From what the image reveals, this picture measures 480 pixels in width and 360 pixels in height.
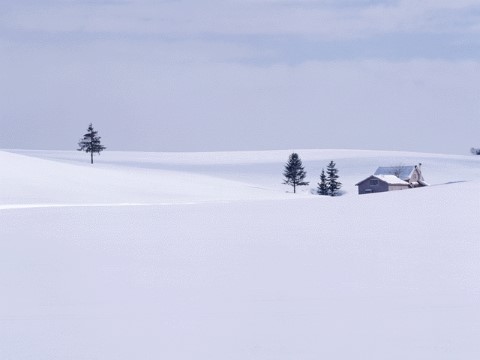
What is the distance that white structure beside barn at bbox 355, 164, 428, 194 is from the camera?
244 ft

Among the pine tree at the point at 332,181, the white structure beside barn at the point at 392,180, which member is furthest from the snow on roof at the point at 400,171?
the pine tree at the point at 332,181

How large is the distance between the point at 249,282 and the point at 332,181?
241ft

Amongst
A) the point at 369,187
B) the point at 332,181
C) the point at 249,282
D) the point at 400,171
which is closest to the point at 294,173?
the point at 332,181

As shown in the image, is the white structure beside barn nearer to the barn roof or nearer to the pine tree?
the barn roof

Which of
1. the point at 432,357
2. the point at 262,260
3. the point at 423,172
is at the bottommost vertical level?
the point at 432,357

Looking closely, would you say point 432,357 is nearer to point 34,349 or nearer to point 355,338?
point 355,338

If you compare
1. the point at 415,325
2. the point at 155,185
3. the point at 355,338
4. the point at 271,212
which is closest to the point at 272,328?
Result: the point at 355,338

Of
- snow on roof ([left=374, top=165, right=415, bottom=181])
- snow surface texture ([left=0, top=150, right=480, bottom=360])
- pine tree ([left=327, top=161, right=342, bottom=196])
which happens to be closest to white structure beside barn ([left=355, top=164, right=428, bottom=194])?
snow on roof ([left=374, top=165, right=415, bottom=181])

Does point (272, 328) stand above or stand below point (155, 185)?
below

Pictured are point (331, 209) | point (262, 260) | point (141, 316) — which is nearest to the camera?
point (141, 316)

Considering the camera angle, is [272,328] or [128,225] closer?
[272,328]

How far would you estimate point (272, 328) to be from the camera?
6578mm

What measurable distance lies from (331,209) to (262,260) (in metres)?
7.43

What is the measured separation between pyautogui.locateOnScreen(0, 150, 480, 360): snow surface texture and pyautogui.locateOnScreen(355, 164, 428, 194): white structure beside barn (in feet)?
184
